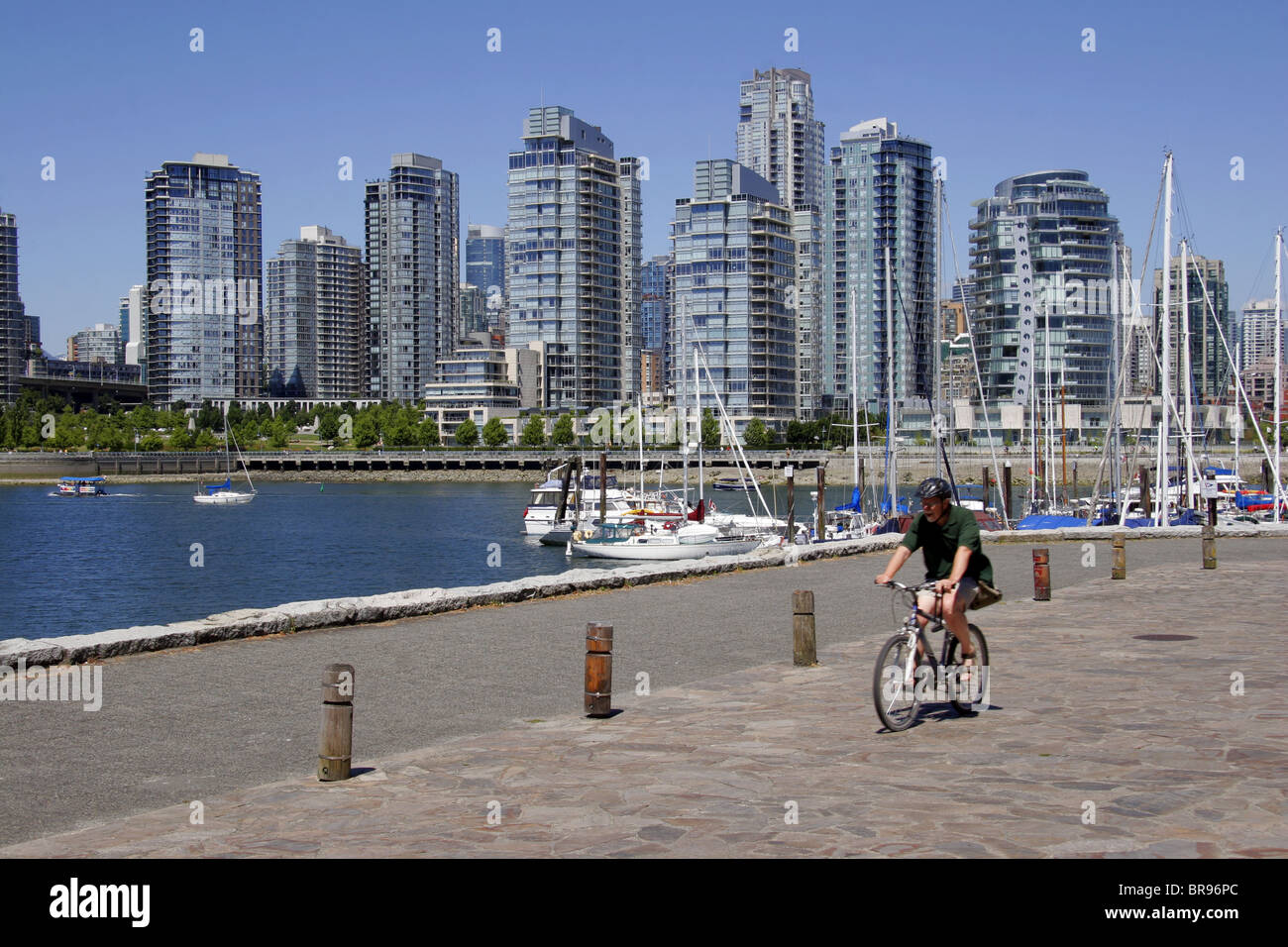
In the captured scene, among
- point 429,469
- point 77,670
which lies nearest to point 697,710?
point 77,670

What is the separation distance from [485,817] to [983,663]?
5555 millimetres

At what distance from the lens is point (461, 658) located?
623 inches

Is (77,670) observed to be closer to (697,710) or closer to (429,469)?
(697,710)

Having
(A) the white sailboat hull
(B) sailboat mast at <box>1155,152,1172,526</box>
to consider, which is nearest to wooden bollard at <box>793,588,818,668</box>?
(B) sailboat mast at <box>1155,152,1172,526</box>

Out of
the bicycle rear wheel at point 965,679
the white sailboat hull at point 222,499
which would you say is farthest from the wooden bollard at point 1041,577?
the white sailboat hull at point 222,499

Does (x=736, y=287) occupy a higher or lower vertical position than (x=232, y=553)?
higher

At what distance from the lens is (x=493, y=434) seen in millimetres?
192375

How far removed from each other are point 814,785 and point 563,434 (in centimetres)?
18190

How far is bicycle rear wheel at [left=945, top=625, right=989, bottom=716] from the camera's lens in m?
11.1

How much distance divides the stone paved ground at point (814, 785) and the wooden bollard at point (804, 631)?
82cm

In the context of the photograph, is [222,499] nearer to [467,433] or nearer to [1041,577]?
[467,433]

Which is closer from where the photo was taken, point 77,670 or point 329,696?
point 329,696

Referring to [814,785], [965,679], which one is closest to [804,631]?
[965,679]
